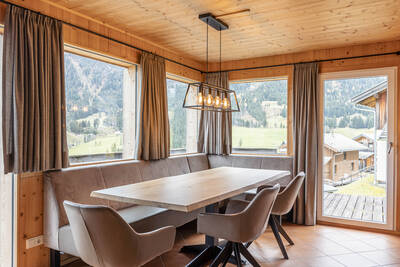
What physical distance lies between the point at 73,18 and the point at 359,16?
9.61 feet

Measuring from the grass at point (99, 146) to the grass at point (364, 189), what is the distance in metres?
3.15

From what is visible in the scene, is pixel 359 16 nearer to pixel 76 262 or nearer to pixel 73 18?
pixel 73 18

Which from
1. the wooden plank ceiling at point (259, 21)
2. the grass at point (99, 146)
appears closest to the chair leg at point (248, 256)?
the grass at point (99, 146)

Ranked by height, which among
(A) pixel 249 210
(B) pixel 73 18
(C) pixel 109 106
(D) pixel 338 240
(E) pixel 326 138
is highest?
(B) pixel 73 18

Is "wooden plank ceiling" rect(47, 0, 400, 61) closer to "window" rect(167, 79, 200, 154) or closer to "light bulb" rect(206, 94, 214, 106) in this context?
"window" rect(167, 79, 200, 154)

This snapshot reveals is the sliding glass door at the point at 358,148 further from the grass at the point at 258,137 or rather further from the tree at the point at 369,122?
the grass at the point at 258,137

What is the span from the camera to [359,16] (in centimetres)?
307

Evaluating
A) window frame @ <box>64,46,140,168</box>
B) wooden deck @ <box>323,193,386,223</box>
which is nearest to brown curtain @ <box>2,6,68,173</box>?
window frame @ <box>64,46,140,168</box>

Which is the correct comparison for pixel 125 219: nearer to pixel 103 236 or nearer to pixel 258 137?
pixel 103 236

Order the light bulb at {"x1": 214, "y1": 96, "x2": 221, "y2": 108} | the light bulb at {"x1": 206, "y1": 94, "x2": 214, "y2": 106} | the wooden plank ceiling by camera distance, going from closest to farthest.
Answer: the wooden plank ceiling < the light bulb at {"x1": 206, "y1": 94, "x2": 214, "y2": 106} < the light bulb at {"x1": 214, "y1": 96, "x2": 221, "y2": 108}

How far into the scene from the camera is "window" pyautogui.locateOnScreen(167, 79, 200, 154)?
15.2 ft

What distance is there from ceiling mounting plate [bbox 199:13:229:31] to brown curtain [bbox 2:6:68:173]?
1403mm

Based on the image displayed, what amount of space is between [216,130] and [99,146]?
6.95 feet

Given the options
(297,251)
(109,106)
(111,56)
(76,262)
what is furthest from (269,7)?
(76,262)
